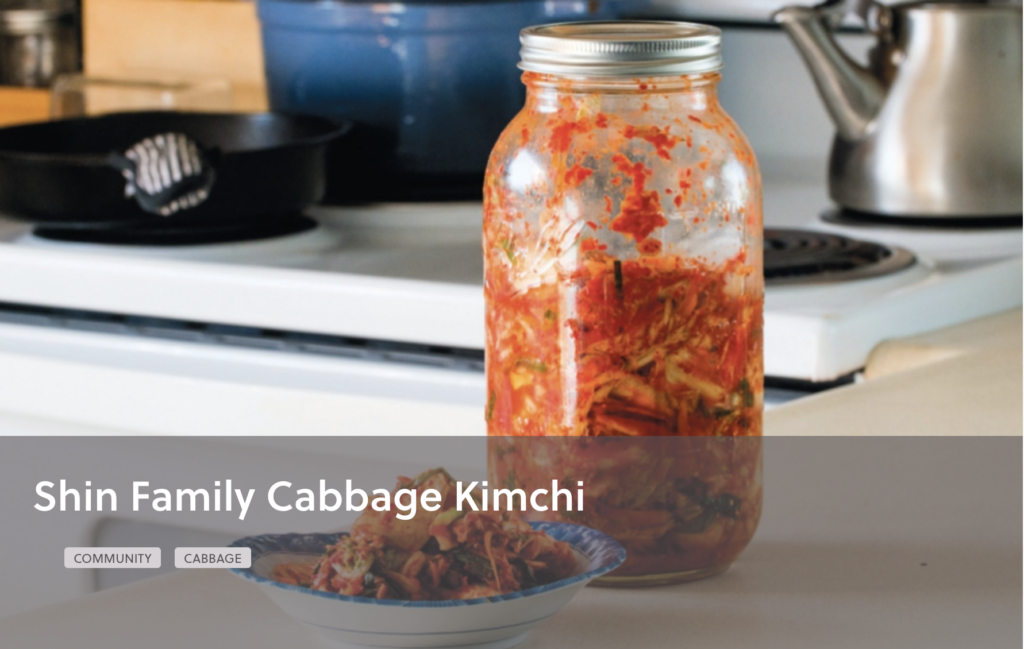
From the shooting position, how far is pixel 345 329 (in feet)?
3.79

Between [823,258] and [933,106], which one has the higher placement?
[933,106]

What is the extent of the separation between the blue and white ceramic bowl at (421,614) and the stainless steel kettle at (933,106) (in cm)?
95

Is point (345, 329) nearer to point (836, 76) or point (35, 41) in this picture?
point (836, 76)

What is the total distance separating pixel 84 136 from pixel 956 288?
0.98 m

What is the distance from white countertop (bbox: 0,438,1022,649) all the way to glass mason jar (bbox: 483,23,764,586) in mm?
30

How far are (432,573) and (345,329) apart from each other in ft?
2.40

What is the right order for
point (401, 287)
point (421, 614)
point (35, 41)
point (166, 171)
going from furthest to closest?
point (35, 41) → point (166, 171) → point (401, 287) → point (421, 614)

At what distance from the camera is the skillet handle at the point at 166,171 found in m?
1.27

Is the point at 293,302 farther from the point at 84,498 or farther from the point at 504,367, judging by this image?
the point at 504,367

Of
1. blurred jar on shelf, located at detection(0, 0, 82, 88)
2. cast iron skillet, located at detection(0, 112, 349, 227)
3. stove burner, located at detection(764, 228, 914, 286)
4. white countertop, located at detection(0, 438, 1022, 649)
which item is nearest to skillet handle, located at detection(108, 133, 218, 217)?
cast iron skillet, located at detection(0, 112, 349, 227)

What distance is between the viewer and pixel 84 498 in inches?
47.1

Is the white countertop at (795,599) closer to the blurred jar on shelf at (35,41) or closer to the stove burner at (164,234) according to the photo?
the stove burner at (164,234)

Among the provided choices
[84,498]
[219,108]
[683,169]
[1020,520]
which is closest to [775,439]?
[1020,520]

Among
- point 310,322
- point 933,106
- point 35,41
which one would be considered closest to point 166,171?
point 310,322
